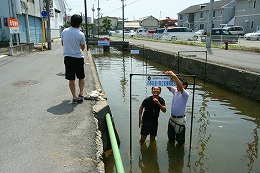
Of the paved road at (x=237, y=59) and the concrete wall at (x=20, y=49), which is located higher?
the concrete wall at (x=20, y=49)

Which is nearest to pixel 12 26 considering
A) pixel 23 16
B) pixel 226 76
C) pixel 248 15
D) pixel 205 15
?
pixel 23 16

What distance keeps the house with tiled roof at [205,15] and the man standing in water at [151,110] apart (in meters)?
45.9

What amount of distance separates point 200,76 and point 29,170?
11619mm

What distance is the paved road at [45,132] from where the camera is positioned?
10.6 feet

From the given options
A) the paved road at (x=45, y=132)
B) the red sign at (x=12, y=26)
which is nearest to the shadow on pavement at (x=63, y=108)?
the paved road at (x=45, y=132)

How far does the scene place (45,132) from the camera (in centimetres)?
412

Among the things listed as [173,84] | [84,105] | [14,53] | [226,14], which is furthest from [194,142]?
[226,14]

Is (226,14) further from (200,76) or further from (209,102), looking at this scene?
(209,102)

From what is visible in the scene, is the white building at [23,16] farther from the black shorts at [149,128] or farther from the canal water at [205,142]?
the black shorts at [149,128]

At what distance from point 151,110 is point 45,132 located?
215 cm

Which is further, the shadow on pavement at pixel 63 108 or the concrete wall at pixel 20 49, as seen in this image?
the concrete wall at pixel 20 49

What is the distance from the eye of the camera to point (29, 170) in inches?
122

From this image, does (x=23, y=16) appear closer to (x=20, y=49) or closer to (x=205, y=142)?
(x=20, y=49)

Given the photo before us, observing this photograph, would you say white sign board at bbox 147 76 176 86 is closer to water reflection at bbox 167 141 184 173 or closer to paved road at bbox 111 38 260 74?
water reflection at bbox 167 141 184 173
